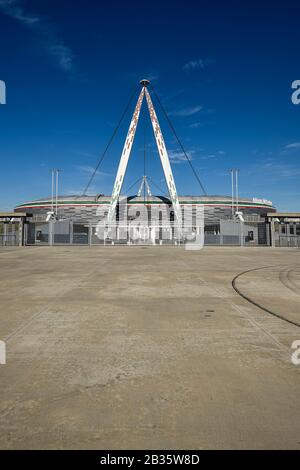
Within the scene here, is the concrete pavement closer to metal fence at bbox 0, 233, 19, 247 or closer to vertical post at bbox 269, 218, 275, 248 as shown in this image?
metal fence at bbox 0, 233, 19, 247

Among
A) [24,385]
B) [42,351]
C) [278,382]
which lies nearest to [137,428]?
[24,385]

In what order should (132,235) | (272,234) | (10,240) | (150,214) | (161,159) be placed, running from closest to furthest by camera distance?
(10,240), (272,234), (132,235), (161,159), (150,214)

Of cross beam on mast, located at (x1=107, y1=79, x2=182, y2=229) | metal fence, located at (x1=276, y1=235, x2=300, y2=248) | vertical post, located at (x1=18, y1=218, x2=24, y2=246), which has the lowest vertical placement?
metal fence, located at (x1=276, y1=235, x2=300, y2=248)

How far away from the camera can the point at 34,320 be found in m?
5.31

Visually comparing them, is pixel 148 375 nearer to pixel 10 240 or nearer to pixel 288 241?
pixel 10 240

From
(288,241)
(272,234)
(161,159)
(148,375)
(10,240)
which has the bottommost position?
(148,375)

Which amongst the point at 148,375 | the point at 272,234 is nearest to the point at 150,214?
the point at 272,234

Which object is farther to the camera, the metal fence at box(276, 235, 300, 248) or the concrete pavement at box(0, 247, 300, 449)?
A: the metal fence at box(276, 235, 300, 248)

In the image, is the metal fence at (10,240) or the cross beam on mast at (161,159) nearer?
the metal fence at (10,240)

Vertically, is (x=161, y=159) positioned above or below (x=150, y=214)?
above

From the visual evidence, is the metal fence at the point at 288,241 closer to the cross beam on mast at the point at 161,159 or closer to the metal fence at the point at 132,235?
the metal fence at the point at 132,235

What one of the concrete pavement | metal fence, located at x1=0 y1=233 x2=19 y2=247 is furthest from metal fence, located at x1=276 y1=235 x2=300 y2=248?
the concrete pavement

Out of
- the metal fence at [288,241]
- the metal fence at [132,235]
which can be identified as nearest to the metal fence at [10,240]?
the metal fence at [132,235]

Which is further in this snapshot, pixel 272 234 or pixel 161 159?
pixel 161 159
